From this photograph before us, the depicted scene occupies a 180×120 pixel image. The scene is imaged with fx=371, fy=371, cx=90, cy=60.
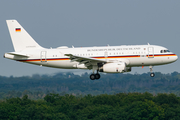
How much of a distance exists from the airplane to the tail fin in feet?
6.64

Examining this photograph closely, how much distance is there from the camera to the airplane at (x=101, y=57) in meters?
59.1

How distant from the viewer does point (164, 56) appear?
5991 centimetres

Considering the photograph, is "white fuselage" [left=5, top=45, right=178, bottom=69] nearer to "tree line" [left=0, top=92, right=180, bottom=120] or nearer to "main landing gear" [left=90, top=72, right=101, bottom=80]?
"main landing gear" [left=90, top=72, right=101, bottom=80]

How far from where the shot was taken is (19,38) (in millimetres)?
67125

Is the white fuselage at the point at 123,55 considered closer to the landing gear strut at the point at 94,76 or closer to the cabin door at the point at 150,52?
the cabin door at the point at 150,52

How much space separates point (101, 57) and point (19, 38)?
1652cm

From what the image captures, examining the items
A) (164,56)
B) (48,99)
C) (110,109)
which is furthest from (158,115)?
(164,56)

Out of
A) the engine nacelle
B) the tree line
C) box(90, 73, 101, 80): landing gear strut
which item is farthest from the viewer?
the tree line

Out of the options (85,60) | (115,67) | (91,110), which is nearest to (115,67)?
(115,67)

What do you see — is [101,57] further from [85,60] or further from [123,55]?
[123,55]

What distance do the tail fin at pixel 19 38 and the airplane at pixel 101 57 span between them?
6.64 feet

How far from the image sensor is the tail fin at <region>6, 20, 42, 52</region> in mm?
66500

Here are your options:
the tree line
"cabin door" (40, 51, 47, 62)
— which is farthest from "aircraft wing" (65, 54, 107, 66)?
the tree line

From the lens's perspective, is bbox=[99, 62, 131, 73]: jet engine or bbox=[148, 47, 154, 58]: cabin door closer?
bbox=[99, 62, 131, 73]: jet engine
